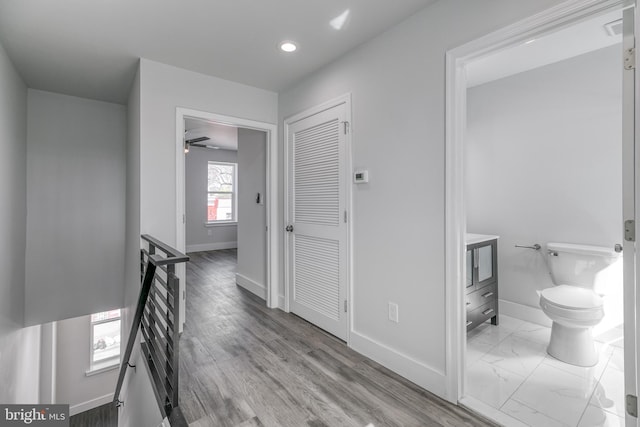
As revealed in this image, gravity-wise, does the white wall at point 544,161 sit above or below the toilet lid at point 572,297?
above

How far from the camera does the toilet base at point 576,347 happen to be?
2.24 metres

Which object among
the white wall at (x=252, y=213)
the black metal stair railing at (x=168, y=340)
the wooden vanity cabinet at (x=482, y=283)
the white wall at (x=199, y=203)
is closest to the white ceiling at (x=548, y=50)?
the wooden vanity cabinet at (x=482, y=283)

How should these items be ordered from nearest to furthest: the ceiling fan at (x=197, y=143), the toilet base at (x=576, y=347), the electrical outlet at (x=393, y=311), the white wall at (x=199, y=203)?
1. the electrical outlet at (x=393, y=311)
2. the toilet base at (x=576, y=347)
3. the ceiling fan at (x=197, y=143)
4. the white wall at (x=199, y=203)

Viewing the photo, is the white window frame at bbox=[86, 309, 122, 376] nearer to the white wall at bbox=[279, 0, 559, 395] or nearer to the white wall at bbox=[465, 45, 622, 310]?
the white wall at bbox=[279, 0, 559, 395]

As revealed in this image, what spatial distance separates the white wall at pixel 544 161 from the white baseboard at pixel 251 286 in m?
2.66

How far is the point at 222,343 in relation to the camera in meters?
2.56

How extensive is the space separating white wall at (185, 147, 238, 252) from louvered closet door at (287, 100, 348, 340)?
16.1 ft

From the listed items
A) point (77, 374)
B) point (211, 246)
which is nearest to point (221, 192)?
point (211, 246)

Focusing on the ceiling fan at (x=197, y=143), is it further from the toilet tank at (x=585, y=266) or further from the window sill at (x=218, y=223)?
the toilet tank at (x=585, y=266)

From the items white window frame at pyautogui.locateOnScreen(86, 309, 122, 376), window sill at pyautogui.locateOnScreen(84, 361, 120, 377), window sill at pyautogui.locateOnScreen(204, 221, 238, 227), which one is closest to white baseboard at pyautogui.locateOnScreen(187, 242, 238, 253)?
window sill at pyautogui.locateOnScreen(204, 221, 238, 227)

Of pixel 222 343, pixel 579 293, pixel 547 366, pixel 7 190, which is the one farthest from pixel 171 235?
pixel 579 293

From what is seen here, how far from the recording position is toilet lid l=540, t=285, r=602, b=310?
2.18 metres

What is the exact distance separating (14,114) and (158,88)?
152cm

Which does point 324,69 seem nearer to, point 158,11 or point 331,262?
point 158,11
